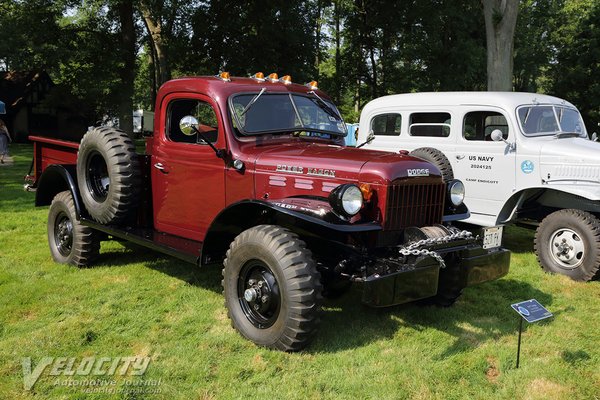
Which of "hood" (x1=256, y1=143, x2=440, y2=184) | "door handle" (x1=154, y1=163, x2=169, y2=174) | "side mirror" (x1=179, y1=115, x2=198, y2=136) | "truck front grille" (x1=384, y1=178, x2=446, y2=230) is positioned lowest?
"truck front grille" (x1=384, y1=178, x2=446, y2=230)

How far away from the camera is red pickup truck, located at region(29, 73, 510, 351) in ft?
12.1

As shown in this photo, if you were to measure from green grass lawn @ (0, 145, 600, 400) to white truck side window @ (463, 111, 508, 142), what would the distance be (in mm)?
2331

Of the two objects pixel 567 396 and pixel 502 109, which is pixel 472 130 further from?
pixel 567 396

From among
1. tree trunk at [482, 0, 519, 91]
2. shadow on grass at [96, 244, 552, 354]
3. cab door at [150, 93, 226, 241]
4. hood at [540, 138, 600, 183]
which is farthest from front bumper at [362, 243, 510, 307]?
tree trunk at [482, 0, 519, 91]

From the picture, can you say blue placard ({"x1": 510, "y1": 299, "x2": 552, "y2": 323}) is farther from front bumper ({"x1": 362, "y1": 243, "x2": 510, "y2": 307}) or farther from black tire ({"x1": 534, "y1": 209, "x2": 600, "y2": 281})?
black tire ({"x1": 534, "y1": 209, "x2": 600, "y2": 281})

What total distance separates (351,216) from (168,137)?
7.43 feet

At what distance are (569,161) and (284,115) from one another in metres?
3.74

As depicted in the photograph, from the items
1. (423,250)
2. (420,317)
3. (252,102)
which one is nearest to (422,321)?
(420,317)

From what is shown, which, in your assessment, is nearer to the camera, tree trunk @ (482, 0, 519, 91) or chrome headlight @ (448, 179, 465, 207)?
chrome headlight @ (448, 179, 465, 207)

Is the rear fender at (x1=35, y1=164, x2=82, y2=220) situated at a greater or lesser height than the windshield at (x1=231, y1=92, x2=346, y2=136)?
lesser

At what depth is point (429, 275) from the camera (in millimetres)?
3695

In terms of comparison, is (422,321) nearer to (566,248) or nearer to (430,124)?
(566,248)

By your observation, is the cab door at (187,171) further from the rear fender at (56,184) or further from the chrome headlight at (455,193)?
the chrome headlight at (455,193)

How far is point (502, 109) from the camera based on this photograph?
7059 millimetres
